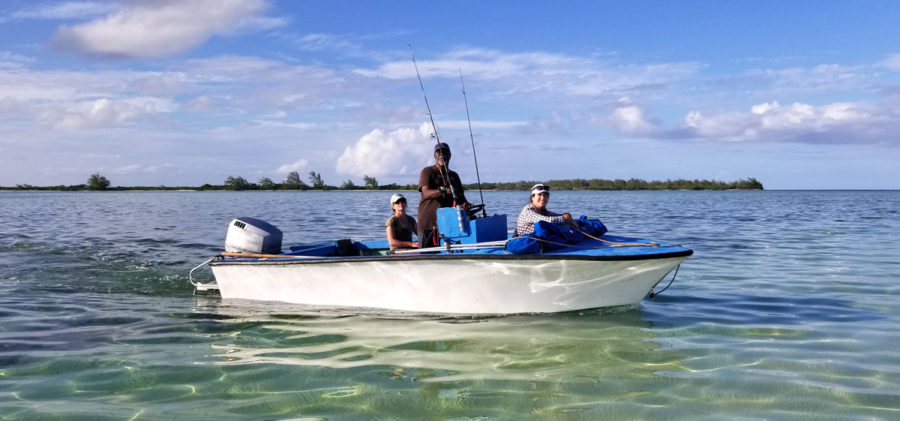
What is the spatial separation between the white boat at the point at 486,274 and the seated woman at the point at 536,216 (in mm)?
355

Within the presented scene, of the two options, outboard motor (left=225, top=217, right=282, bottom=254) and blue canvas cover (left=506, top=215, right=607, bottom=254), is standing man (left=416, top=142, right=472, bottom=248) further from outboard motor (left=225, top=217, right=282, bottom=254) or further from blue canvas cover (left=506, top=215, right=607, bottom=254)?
outboard motor (left=225, top=217, right=282, bottom=254)

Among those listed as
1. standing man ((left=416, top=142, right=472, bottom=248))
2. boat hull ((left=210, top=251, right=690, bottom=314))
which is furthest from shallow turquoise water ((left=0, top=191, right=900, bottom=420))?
standing man ((left=416, top=142, right=472, bottom=248))

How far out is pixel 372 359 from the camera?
6.27 meters

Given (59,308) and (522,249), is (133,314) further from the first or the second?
(522,249)

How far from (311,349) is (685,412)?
3.75 m

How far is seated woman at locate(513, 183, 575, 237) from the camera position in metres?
8.02

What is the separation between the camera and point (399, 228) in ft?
30.1

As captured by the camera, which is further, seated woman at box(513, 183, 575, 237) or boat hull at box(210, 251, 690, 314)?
seated woman at box(513, 183, 575, 237)

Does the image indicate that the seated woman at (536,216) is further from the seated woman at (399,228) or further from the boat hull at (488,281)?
the seated woman at (399,228)

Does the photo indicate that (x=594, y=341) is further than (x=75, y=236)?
No

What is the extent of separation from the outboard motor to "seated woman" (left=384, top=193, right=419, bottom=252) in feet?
6.98

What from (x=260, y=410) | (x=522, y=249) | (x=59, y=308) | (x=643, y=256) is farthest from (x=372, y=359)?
(x=59, y=308)

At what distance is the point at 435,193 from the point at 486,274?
5.28ft

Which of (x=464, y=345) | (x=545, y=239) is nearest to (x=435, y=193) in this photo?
(x=545, y=239)
